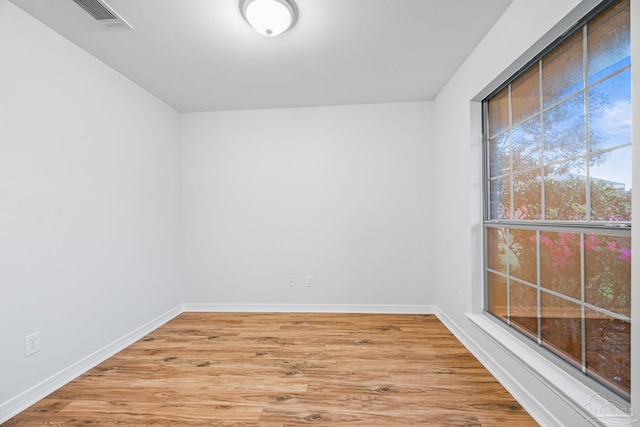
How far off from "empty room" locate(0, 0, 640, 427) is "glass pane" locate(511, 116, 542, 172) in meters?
0.01

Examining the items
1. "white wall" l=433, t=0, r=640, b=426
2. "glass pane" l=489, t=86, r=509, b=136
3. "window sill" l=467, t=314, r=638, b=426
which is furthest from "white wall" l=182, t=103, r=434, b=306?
"window sill" l=467, t=314, r=638, b=426

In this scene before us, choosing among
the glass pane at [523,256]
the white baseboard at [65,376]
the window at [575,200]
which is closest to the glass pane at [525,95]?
the window at [575,200]

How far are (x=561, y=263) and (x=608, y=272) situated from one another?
254mm

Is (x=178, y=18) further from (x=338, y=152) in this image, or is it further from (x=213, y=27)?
(x=338, y=152)

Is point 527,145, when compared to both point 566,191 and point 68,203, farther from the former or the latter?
point 68,203

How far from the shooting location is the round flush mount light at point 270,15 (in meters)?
1.70

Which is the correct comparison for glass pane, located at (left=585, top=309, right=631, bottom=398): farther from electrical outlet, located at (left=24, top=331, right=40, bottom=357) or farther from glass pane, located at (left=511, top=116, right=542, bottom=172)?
electrical outlet, located at (left=24, top=331, right=40, bottom=357)

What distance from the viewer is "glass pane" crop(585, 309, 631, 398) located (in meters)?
1.22

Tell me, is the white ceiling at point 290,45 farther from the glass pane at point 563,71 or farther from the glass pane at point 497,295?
the glass pane at point 497,295

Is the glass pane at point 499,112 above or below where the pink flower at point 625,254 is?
above

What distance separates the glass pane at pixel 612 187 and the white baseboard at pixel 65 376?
327cm

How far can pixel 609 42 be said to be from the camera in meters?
1.28

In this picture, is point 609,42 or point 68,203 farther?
point 68,203

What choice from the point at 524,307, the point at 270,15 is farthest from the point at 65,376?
the point at 524,307
